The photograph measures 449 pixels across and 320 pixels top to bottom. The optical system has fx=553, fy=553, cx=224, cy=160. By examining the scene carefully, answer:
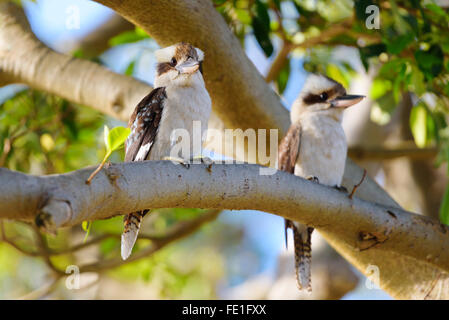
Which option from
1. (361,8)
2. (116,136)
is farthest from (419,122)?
(116,136)

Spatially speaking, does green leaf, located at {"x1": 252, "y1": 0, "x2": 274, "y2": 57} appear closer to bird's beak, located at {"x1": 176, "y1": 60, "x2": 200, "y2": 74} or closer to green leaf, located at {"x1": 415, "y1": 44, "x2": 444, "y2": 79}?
bird's beak, located at {"x1": 176, "y1": 60, "x2": 200, "y2": 74}

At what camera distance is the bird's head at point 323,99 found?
132 inches

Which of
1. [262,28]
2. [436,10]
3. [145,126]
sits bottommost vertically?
[145,126]

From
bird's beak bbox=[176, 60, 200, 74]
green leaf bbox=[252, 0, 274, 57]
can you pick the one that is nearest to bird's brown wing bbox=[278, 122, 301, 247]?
green leaf bbox=[252, 0, 274, 57]

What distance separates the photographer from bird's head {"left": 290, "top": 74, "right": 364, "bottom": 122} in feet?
11.0

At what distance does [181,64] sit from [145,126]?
341 mm

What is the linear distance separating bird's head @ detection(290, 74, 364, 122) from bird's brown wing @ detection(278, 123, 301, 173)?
185mm

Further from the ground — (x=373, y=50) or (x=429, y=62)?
(x=429, y=62)

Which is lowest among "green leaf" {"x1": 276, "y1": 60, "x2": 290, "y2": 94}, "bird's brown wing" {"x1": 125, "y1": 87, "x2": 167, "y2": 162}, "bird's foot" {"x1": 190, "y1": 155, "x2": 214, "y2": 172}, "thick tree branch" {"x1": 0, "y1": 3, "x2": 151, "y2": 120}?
"green leaf" {"x1": 276, "y1": 60, "x2": 290, "y2": 94}

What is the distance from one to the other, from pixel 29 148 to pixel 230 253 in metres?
5.20

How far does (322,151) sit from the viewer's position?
3201mm

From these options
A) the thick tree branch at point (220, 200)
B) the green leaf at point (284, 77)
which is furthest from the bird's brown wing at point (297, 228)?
the green leaf at point (284, 77)

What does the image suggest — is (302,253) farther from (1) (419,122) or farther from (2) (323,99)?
(1) (419,122)

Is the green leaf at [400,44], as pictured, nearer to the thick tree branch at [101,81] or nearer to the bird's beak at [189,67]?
the thick tree branch at [101,81]
